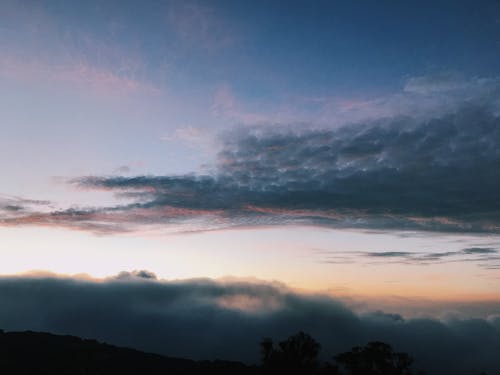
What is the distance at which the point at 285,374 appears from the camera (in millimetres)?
73688

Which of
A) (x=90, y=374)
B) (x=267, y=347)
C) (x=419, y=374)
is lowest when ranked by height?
(x=90, y=374)

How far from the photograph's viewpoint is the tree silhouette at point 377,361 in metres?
70.9

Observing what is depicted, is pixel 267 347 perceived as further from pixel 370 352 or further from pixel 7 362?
pixel 7 362

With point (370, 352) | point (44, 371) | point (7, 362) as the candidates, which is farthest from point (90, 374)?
point (370, 352)

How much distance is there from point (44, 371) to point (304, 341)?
169690 mm

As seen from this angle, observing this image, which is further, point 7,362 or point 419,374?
point 7,362

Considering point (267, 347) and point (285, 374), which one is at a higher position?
point (267, 347)

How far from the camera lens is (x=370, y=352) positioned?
7175cm

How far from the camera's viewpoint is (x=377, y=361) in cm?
7131

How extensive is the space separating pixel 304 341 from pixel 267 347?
6.92m

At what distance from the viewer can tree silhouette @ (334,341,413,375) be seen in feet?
233

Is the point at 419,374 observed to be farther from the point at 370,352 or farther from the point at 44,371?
the point at 44,371

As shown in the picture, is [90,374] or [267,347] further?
[90,374]

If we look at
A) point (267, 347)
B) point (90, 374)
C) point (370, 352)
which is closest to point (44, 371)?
point (90, 374)
